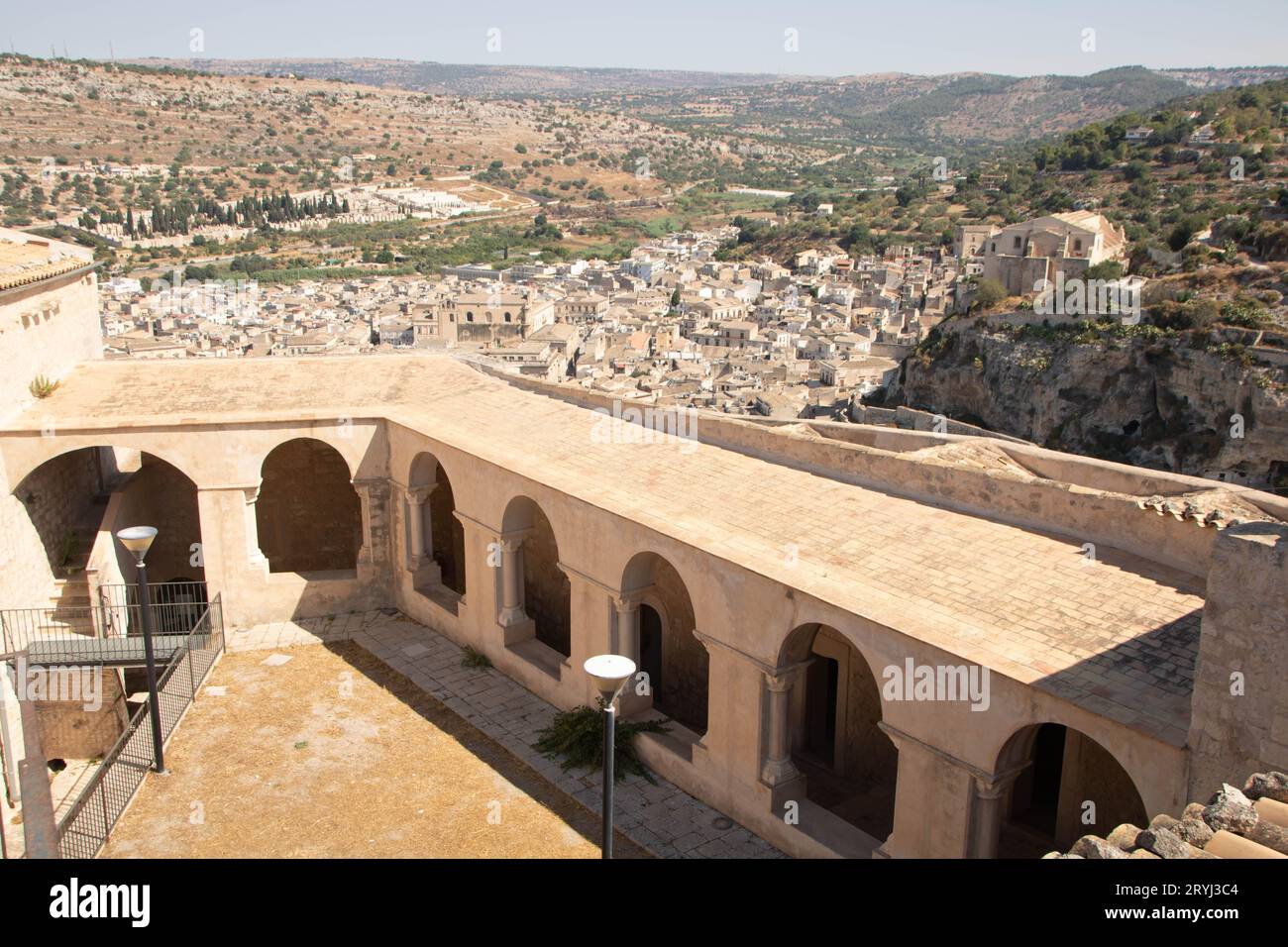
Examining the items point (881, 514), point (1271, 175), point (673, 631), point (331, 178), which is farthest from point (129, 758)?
point (331, 178)

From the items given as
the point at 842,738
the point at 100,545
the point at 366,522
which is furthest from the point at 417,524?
the point at 842,738

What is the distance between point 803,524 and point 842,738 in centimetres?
263

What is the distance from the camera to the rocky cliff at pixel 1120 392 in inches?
1993

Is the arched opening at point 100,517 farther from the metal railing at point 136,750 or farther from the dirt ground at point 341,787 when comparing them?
the dirt ground at point 341,787

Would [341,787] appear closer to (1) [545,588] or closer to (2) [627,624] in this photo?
(2) [627,624]

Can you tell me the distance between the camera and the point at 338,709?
13930 millimetres

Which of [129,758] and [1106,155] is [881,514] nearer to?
[129,758]

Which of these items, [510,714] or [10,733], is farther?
[510,714]

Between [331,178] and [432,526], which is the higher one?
[331,178]

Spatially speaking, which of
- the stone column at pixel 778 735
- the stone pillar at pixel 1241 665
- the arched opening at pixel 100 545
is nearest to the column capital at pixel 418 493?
the arched opening at pixel 100 545

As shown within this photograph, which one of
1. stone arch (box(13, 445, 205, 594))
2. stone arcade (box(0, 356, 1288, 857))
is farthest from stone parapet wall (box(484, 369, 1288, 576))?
stone arch (box(13, 445, 205, 594))

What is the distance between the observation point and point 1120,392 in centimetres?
5750

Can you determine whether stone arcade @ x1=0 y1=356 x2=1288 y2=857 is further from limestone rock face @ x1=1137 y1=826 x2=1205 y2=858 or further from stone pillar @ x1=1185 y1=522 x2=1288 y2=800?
limestone rock face @ x1=1137 y1=826 x2=1205 y2=858
